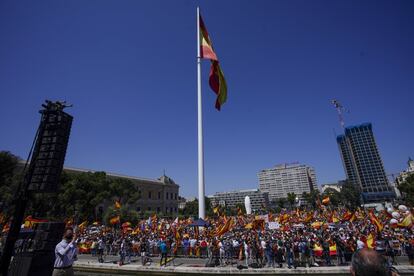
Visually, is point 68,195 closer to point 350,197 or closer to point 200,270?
point 200,270

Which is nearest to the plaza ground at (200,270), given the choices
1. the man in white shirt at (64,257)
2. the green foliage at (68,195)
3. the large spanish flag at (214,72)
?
the man in white shirt at (64,257)

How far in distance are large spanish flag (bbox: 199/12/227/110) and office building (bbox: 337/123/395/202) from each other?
159364 millimetres

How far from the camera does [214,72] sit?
22.7 metres

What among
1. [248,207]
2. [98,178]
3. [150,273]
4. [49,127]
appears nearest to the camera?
[49,127]

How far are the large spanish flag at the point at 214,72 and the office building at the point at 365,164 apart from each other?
15936 centimetres

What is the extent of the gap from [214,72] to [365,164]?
18229cm

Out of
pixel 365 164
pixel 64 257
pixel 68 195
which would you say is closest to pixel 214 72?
pixel 64 257

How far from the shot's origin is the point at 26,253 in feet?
22.2

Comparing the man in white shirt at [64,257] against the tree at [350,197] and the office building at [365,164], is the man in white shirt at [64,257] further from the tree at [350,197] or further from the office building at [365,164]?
the office building at [365,164]

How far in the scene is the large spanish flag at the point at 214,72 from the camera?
2261 centimetres

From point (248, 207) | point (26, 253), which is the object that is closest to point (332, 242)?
point (26, 253)

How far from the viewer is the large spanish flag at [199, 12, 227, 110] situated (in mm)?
22611

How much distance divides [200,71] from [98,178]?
38392 millimetres

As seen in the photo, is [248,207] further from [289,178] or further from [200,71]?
[289,178]
